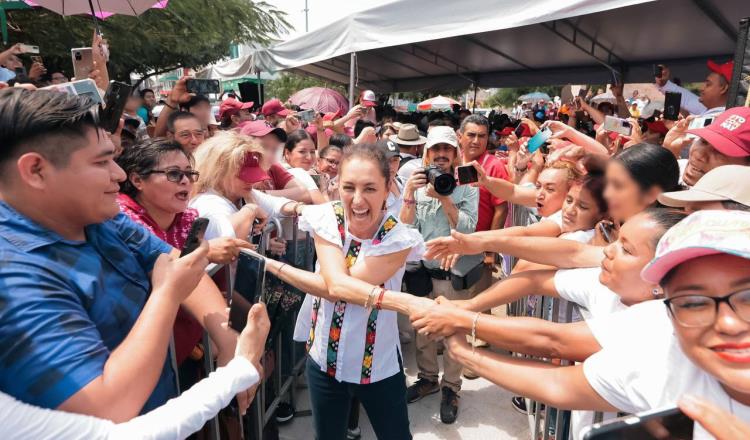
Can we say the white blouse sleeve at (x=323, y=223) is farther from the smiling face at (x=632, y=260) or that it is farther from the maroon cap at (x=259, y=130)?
the maroon cap at (x=259, y=130)

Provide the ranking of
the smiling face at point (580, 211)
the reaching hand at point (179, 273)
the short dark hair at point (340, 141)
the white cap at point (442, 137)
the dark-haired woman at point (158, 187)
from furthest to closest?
the short dark hair at point (340, 141) < the white cap at point (442, 137) < the smiling face at point (580, 211) < the dark-haired woman at point (158, 187) < the reaching hand at point (179, 273)

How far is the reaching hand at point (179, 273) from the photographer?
45.5 inches

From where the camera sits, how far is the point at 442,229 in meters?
3.07

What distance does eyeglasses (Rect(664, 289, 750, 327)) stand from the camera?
0.89 meters

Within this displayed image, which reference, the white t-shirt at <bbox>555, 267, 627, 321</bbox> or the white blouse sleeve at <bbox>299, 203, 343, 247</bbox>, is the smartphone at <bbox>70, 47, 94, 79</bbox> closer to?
the white blouse sleeve at <bbox>299, 203, 343, 247</bbox>

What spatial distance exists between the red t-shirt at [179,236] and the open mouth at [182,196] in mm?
108

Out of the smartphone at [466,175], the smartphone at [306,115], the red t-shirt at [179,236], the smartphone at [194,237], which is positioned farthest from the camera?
the smartphone at [306,115]

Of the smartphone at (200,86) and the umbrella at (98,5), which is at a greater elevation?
the umbrella at (98,5)

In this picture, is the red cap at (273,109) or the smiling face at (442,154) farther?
the red cap at (273,109)

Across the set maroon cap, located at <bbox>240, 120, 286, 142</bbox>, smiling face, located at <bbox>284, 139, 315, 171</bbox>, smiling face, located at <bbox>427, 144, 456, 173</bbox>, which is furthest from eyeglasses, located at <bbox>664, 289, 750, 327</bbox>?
smiling face, located at <bbox>284, 139, 315, 171</bbox>

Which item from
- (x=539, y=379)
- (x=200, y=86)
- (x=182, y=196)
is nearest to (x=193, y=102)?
(x=200, y=86)

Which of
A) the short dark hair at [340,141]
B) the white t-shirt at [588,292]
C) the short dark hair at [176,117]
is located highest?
the short dark hair at [176,117]

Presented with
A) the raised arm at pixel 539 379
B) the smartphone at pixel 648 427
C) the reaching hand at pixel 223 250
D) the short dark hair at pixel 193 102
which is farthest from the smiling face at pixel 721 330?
the short dark hair at pixel 193 102

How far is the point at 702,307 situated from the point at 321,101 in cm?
983
